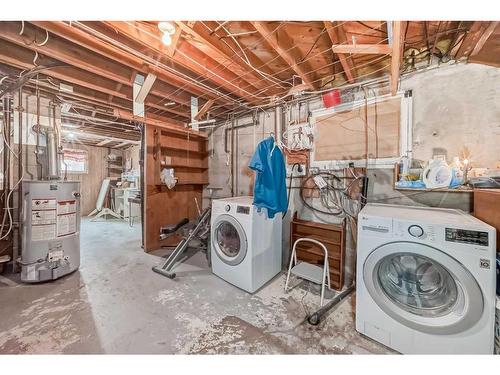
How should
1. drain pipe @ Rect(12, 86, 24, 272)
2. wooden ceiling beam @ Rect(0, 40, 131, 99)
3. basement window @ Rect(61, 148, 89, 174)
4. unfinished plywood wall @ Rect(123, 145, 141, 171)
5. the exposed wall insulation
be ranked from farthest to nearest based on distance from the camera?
unfinished plywood wall @ Rect(123, 145, 141, 171), basement window @ Rect(61, 148, 89, 174), drain pipe @ Rect(12, 86, 24, 272), the exposed wall insulation, wooden ceiling beam @ Rect(0, 40, 131, 99)

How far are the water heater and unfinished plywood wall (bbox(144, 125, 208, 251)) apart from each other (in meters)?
0.96

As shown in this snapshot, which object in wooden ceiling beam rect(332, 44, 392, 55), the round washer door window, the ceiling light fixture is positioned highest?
the ceiling light fixture

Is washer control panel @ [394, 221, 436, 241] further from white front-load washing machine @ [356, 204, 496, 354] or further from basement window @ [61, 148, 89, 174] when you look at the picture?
basement window @ [61, 148, 89, 174]

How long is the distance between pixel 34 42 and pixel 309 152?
2.86 meters

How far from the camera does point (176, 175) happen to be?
3.59m

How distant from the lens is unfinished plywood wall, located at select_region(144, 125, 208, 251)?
3170 millimetres

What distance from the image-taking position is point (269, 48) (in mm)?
1821

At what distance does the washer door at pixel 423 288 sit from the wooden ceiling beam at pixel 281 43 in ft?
5.62

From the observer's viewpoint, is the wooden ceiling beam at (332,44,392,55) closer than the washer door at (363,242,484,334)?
No

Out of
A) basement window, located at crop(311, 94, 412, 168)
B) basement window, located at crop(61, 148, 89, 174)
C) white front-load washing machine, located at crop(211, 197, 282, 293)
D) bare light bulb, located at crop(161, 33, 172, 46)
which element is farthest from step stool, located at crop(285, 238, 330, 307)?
basement window, located at crop(61, 148, 89, 174)

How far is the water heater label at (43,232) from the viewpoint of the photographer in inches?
85.0

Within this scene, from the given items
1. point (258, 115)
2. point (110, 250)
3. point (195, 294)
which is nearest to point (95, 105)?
point (110, 250)

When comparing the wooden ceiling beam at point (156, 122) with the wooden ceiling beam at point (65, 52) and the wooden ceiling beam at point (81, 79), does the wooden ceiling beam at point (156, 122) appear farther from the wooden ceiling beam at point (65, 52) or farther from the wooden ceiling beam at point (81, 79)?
the wooden ceiling beam at point (65, 52)
